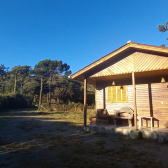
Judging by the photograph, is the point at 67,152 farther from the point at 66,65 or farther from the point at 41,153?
the point at 66,65

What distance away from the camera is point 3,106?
30.1 meters

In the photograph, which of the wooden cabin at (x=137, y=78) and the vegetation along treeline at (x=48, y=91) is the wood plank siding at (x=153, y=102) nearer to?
the wooden cabin at (x=137, y=78)

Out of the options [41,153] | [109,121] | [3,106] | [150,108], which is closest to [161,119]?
[150,108]

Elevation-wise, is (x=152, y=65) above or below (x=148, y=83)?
above

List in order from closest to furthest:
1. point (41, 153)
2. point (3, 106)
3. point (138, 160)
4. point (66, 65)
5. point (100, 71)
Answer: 1. point (138, 160)
2. point (41, 153)
3. point (100, 71)
4. point (3, 106)
5. point (66, 65)

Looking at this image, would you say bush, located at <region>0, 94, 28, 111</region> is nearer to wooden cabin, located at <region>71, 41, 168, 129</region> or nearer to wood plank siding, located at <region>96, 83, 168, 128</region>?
wooden cabin, located at <region>71, 41, 168, 129</region>

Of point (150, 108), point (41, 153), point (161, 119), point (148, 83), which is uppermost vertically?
point (148, 83)

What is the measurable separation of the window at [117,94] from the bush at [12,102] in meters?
25.0

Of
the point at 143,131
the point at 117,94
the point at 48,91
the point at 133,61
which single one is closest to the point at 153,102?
the point at 117,94

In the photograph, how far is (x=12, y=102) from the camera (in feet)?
112

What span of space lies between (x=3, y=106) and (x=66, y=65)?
29481 millimetres

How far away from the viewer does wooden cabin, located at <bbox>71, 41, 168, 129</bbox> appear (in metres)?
7.75

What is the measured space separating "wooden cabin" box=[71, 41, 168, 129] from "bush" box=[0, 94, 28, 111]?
2500cm

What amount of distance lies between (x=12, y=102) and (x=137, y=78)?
31.5m
